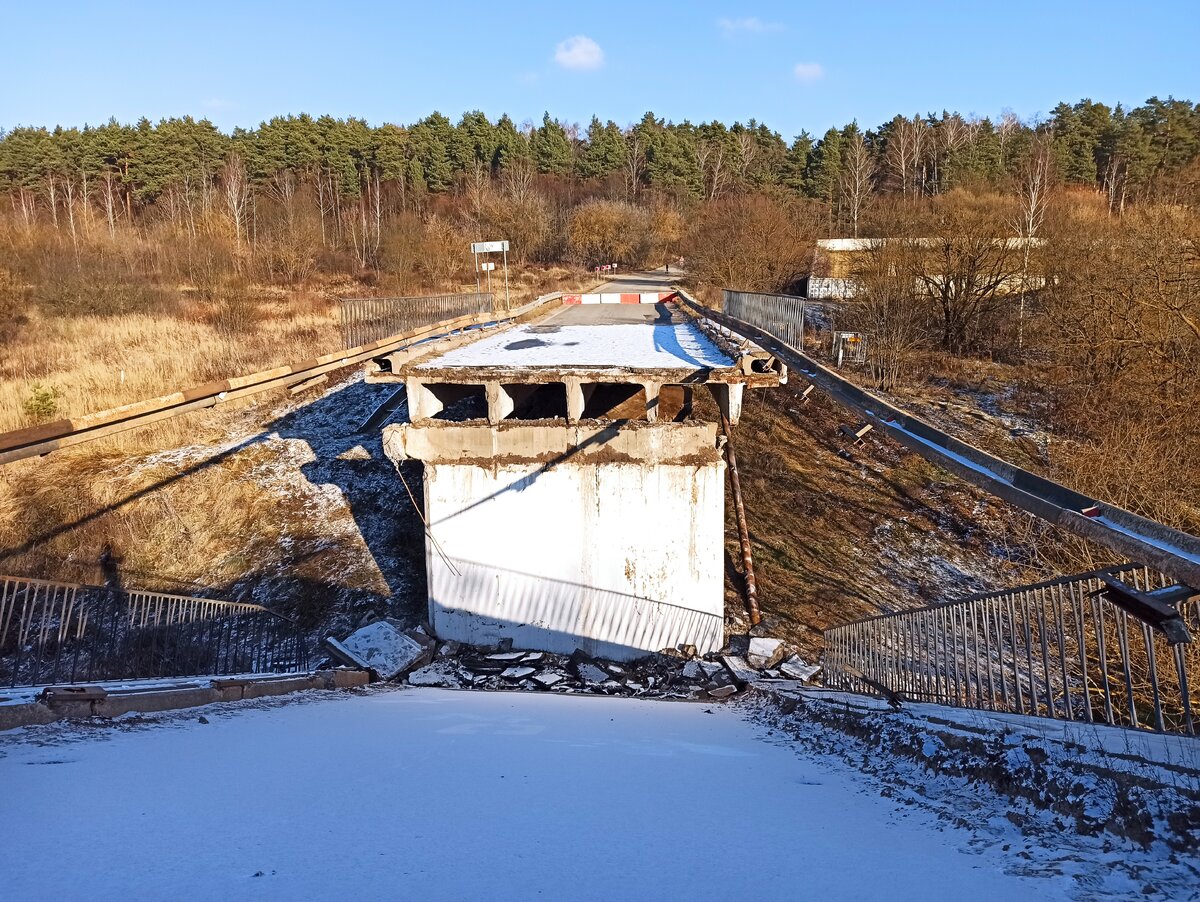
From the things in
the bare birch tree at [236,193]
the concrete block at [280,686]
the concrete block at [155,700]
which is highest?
the bare birch tree at [236,193]

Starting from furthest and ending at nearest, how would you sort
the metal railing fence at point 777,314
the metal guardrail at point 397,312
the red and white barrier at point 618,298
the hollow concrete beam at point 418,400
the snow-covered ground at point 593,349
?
the metal guardrail at point 397,312, the red and white barrier at point 618,298, the metal railing fence at point 777,314, the snow-covered ground at point 593,349, the hollow concrete beam at point 418,400

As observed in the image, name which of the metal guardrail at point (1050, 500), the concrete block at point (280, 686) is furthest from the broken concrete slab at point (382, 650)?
the metal guardrail at point (1050, 500)

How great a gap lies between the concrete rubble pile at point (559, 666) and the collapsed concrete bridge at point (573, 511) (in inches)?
9.5

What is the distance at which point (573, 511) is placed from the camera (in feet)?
29.4

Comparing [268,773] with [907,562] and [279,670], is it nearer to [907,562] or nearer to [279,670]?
[279,670]

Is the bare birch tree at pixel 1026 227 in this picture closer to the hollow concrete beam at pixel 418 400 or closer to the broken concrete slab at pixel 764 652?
the broken concrete slab at pixel 764 652

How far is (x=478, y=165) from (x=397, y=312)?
4908 cm

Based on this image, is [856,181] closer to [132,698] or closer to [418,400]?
[418,400]

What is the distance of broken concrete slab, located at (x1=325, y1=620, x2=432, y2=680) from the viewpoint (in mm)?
8266

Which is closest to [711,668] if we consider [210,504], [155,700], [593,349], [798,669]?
[798,669]

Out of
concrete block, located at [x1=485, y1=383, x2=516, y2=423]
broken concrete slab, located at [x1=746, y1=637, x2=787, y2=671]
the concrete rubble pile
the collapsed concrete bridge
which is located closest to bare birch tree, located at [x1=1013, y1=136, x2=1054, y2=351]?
broken concrete slab, located at [x1=746, y1=637, x2=787, y2=671]

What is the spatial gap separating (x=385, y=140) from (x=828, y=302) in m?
54.1

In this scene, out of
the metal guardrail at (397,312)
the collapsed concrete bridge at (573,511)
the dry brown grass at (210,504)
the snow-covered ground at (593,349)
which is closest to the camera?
the collapsed concrete bridge at (573,511)

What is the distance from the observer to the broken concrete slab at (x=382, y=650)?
8.27m
